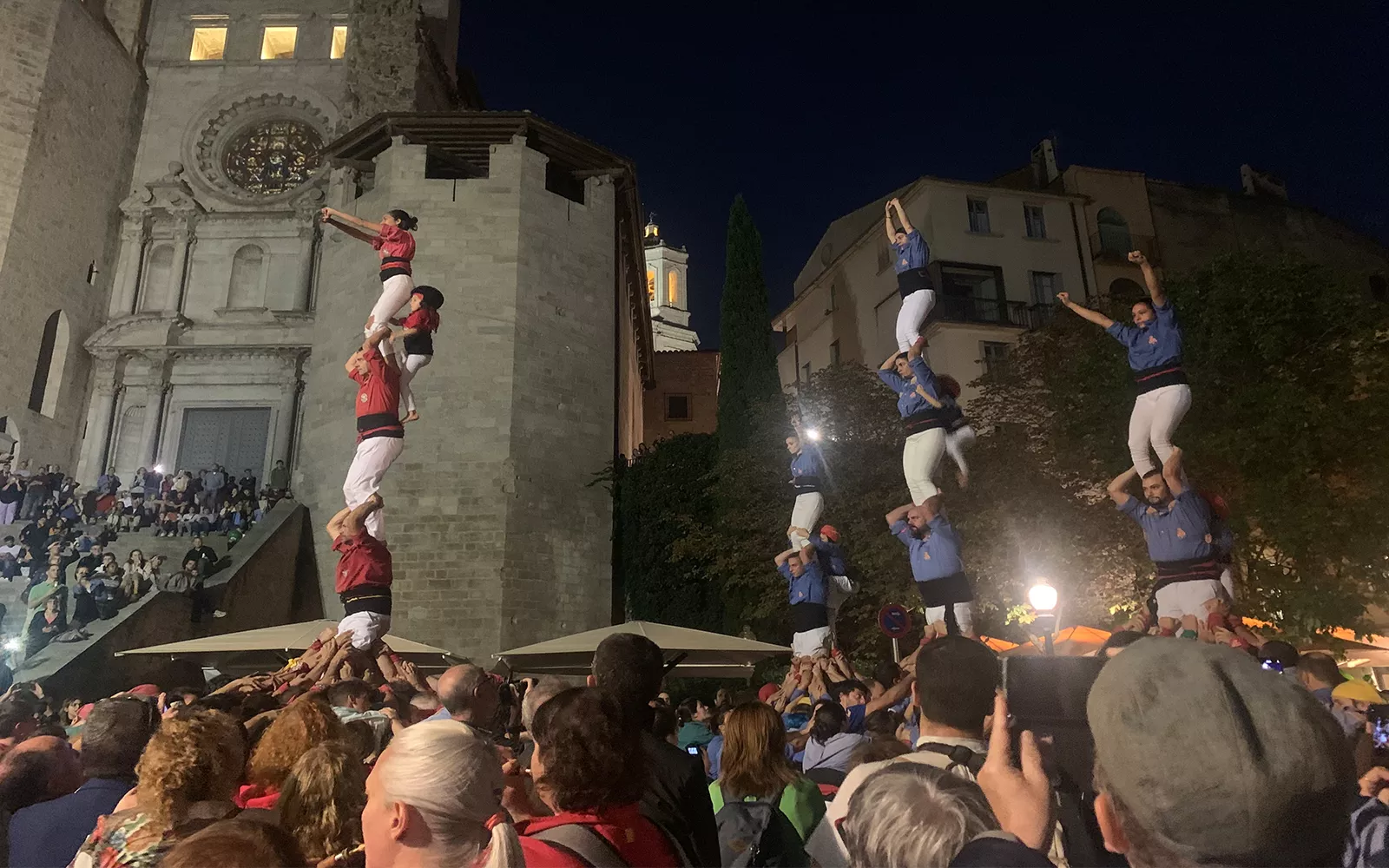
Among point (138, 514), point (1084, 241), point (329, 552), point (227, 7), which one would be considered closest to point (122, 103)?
point (227, 7)

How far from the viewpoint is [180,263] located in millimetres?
27375

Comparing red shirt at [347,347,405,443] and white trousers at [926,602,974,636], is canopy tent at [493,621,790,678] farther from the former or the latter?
white trousers at [926,602,974,636]

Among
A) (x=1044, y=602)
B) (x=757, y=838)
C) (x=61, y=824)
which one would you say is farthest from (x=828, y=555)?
(x=61, y=824)

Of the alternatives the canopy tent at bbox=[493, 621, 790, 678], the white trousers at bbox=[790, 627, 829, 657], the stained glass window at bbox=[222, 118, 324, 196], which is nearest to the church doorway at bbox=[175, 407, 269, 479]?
the stained glass window at bbox=[222, 118, 324, 196]

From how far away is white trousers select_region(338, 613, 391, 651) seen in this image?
8.44m

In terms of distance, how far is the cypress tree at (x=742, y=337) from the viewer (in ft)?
75.2

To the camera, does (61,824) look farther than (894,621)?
No

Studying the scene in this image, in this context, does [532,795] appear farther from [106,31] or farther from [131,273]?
[106,31]

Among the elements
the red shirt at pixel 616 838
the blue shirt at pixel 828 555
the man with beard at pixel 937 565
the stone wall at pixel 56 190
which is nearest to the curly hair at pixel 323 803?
the red shirt at pixel 616 838

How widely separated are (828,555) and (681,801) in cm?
807

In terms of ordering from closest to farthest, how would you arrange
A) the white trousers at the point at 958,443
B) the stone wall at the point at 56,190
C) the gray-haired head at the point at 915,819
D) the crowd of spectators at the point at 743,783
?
the crowd of spectators at the point at 743,783 < the gray-haired head at the point at 915,819 < the white trousers at the point at 958,443 < the stone wall at the point at 56,190

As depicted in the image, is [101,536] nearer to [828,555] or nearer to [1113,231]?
[828,555]

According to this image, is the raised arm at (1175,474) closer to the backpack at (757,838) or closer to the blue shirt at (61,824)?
the backpack at (757,838)

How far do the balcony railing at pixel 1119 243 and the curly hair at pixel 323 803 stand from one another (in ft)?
101
